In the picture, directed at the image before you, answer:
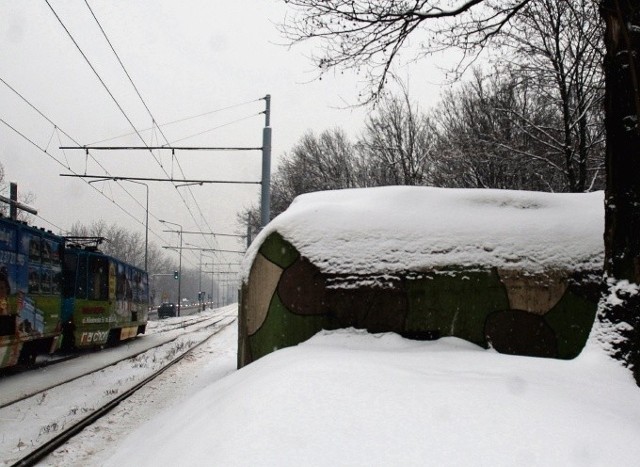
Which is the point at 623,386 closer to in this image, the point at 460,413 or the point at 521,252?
the point at 460,413

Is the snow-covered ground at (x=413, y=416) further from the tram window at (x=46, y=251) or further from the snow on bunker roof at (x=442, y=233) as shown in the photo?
the tram window at (x=46, y=251)

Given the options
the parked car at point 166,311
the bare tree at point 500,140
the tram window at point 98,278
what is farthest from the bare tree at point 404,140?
the parked car at point 166,311

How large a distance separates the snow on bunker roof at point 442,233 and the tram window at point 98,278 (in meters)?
11.4

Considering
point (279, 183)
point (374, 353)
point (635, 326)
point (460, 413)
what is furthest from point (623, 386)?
point (279, 183)

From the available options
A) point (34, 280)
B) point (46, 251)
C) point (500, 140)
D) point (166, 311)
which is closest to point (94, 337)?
point (46, 251)

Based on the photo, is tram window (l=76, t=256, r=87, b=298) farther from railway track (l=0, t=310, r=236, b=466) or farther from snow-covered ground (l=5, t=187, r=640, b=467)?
snow-covered ground (l=5, t=187, r=640, b=467)

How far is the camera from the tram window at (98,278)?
16.4 meters

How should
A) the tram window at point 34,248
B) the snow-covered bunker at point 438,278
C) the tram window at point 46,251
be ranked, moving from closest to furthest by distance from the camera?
the snow-covered bunker at point 438,278 < the tram window at point 34,248 < the tram window at point 46,251

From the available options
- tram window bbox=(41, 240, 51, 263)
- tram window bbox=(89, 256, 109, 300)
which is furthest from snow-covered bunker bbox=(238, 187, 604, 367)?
tram window bbox=(89, 256, 109, 300)

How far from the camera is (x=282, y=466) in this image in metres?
2.73

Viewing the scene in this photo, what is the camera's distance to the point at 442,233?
6023mm

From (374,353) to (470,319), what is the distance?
1.46 meters

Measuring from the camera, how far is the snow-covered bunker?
18.9ft

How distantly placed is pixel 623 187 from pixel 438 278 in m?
2.00
